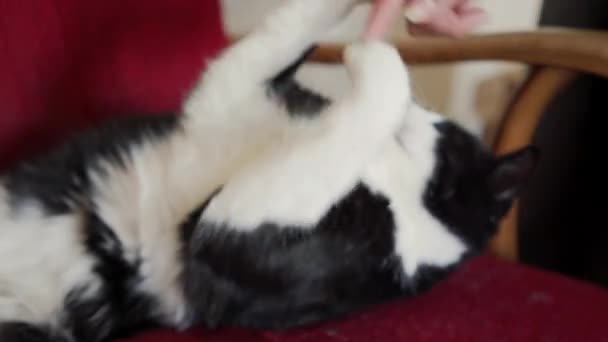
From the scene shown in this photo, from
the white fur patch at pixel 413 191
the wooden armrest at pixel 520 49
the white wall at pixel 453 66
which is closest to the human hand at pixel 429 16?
the white fur patch at pixel 413 191

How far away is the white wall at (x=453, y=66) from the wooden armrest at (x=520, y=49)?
280 mm

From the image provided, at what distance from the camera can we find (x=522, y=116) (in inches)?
40.5

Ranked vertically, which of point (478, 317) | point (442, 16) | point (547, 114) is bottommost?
point (478, 317)

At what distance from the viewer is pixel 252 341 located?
2.28 ft

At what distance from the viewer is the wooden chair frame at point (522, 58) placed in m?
0.93

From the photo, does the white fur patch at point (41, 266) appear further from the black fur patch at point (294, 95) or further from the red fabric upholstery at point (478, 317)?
the black fur patch at point (294, 95)

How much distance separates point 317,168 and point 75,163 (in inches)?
12.1

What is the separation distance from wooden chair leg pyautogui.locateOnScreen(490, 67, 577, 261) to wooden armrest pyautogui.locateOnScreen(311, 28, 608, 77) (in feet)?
0.12

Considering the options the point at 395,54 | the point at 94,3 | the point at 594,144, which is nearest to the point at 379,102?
the point at 395,54

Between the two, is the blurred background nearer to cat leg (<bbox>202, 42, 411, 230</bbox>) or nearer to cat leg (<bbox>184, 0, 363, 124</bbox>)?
cat leg (<bbox>184, 0, 363, 124</bbox>)

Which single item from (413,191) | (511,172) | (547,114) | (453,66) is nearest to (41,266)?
(413,191)

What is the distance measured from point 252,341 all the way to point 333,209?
163mm

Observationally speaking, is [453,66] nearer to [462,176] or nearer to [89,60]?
[462,176]

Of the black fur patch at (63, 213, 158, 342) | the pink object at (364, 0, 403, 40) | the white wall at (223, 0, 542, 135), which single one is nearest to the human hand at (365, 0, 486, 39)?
the pink object at (364, 0, 403, 40)
